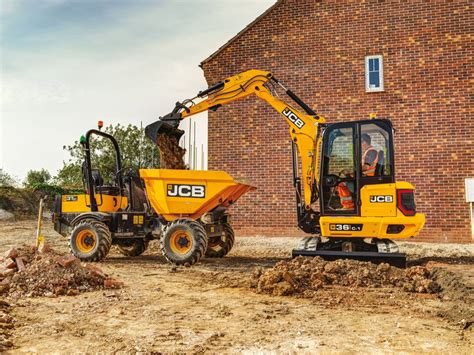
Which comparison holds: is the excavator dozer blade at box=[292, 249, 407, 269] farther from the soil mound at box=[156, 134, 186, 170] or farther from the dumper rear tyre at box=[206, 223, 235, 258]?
the soil mound at box=[156, 134, 186, 170]

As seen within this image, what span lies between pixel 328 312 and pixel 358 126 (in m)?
4.13

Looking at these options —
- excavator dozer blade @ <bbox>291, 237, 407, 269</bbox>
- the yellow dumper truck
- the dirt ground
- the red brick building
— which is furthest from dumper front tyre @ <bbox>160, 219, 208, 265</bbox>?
the red brick building

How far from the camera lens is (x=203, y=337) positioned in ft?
13.8

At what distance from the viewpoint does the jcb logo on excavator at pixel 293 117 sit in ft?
30.2

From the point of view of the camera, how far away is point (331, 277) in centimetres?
691

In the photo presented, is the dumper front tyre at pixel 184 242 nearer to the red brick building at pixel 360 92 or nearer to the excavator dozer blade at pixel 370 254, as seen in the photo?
the excavator dozer blade at pixel 370 254

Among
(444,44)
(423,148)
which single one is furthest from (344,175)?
(444,44)

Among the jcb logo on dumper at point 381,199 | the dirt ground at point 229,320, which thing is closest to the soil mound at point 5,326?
the dirt ground at point 229,320

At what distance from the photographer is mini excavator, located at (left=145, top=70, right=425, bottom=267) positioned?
8047 mm

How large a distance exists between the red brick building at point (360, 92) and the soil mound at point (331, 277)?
6.06 meters

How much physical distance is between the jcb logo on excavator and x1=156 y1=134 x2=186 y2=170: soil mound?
2.52 meters

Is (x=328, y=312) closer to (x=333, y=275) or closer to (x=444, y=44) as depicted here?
(x=333, y=275)

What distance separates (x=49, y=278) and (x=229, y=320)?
3.05 m

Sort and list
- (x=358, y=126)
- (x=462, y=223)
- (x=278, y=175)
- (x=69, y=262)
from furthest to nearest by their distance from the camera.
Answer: (x=278, y=175)
(x=462, y=223)
(x=358, y=126)
(x=69, y=262)
